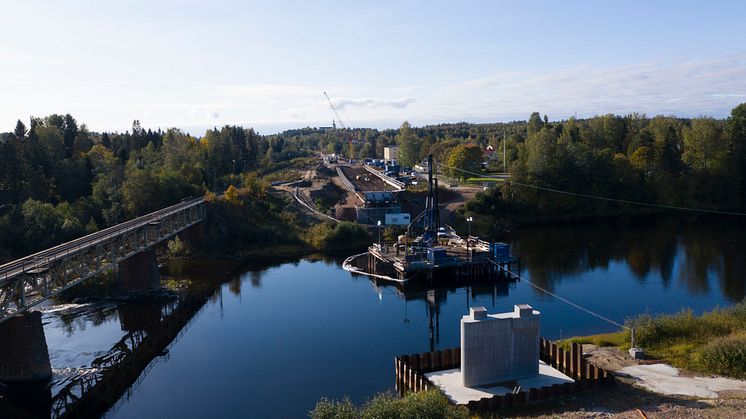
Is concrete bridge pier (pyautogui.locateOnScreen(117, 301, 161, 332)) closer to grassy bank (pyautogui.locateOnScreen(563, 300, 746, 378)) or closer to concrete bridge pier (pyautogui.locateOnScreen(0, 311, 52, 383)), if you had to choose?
concrete bridge pier (pyautogui.locateOnScreen(0, 311, 52, 383))

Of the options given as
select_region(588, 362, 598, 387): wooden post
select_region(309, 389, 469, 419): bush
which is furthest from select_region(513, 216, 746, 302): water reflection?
select_region(309, 389, 469, 419): bush

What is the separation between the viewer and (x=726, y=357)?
2377cm

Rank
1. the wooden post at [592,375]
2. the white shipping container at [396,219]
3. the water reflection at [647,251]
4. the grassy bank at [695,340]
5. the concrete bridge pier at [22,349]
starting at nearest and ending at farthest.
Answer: the wooden post at [592,375], the grassy bank at [695,340], the concrete bridge pier at [22,349], the water reflection at [647,251], the white shipping container at [396,219]

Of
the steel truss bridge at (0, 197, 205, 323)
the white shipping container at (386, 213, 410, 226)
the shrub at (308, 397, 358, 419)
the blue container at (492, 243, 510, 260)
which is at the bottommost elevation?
the blue container at (492, 243, 510, 260)

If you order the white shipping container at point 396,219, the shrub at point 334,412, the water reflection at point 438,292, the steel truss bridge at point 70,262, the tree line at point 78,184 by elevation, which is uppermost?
the tree line at point 78,184

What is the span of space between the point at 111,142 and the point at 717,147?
87633mm

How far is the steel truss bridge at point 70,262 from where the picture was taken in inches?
1033

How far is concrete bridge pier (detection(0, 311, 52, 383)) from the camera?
26.5 metres

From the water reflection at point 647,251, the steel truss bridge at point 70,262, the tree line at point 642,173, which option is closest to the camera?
the steel truss bridge at point 70,262

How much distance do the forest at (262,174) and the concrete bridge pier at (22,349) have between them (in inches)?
887

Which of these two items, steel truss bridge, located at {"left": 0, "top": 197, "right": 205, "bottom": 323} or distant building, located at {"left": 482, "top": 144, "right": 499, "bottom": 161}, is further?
distant building, located at {"left": 482, "top": 144, "right": 499, "bottom": 161}

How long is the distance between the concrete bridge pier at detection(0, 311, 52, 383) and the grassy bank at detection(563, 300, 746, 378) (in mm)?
25217

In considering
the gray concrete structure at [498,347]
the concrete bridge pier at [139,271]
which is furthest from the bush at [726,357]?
the concrete bridge pier at [139,271]

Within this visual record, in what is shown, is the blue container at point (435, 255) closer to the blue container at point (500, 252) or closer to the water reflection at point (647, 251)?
the blue container at point (500, 252)
